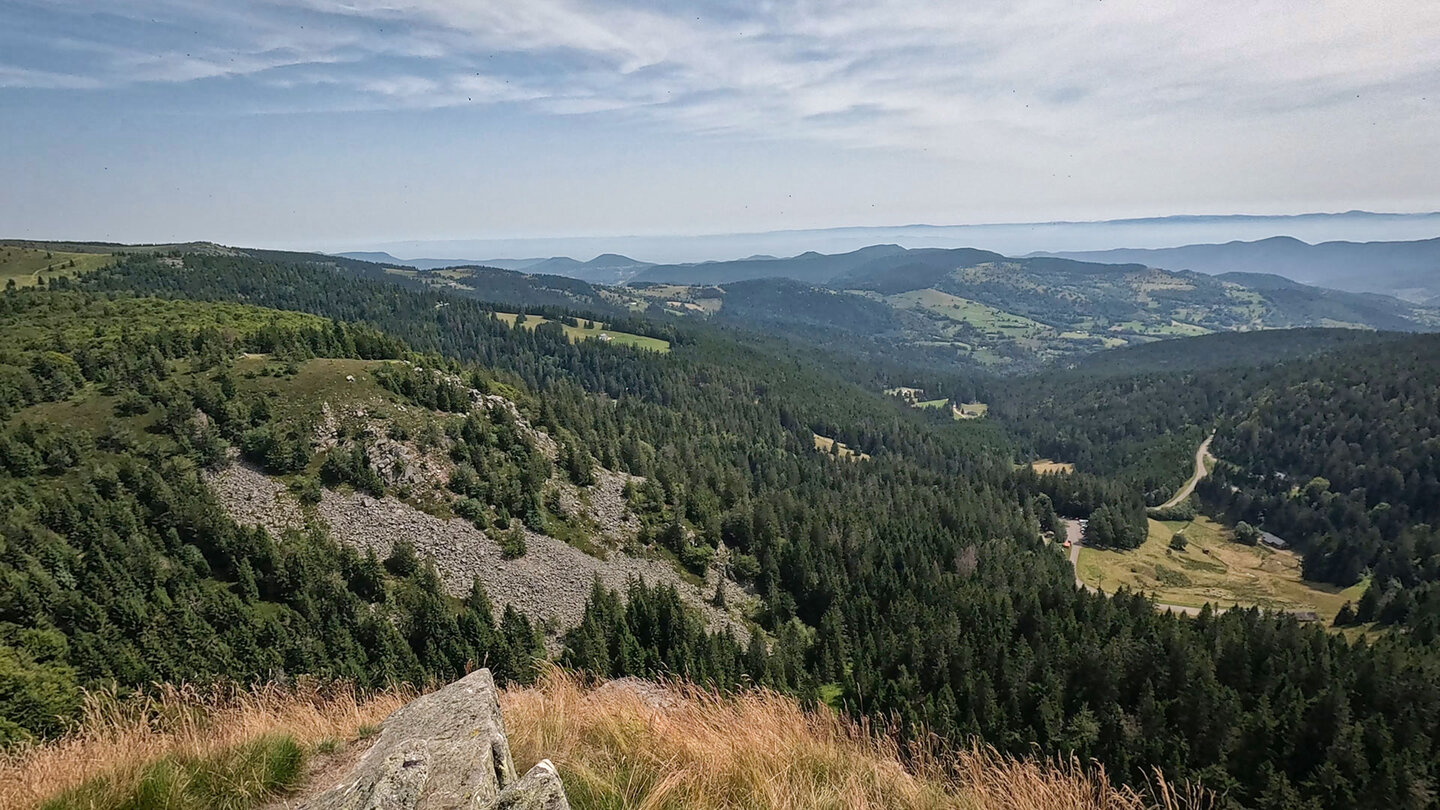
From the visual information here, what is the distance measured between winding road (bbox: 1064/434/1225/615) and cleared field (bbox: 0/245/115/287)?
10383 inches

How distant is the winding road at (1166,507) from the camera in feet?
346

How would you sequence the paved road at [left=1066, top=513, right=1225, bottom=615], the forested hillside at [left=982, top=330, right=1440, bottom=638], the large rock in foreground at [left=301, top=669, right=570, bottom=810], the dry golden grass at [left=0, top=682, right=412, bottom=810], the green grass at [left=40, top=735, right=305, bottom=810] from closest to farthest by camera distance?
the large rock in foreground at [left=301, top=669, right=570, bottom=810] < the green grass at [left=40, top=735, right=305, bottom=810] < the dry golden grass at [left=0, top=682, right=412, bottom=810] < the paved road at [left=1066, top=513, right=1225, bottom=615] < the forested hillside at [left=982, top=330, right=1440, bottom=638]

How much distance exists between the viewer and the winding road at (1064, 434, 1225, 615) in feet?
346

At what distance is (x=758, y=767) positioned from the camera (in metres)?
8.45

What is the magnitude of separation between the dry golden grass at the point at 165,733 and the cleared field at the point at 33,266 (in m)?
230

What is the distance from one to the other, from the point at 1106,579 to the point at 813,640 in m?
80.6

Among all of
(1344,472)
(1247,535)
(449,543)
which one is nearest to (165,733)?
(449,543)

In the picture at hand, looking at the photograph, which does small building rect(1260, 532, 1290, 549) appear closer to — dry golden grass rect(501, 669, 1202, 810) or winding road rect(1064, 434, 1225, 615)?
winding road rect(1064, 434, 1225, 615)

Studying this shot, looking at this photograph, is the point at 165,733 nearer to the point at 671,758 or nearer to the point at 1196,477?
the point at 671,758

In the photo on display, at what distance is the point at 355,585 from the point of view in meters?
50.6

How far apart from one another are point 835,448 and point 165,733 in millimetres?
161241

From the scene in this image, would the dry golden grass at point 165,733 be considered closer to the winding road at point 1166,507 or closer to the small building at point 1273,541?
the winding road at point 1166,507

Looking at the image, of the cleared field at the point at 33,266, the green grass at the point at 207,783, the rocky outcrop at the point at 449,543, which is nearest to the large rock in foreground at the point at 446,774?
the green grass at the point at 207,783

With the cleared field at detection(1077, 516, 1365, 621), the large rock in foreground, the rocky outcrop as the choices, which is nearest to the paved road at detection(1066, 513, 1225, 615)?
the cleared field at detection(1077, 516, 1365, 621)
